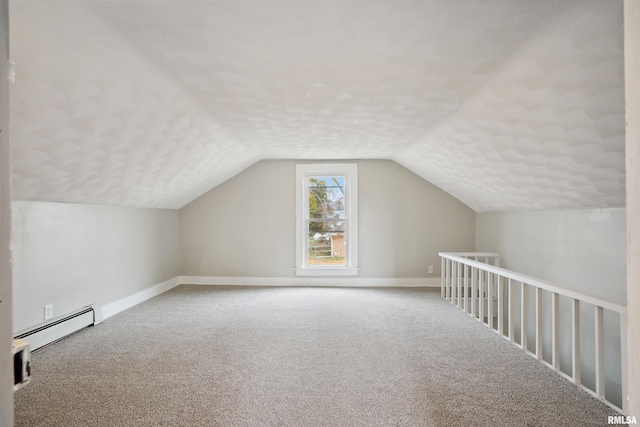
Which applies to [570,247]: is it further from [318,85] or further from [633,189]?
[633,189]

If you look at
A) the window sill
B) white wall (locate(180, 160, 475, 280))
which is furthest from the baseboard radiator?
the window sill

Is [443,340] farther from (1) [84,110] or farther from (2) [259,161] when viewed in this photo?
(2) [259,161]

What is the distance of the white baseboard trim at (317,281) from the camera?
6.04 meters

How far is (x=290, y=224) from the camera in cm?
615

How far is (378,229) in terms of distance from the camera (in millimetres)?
6109

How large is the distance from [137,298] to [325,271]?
2816 millimetres

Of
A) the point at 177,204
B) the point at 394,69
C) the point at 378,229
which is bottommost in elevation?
the point at 378,229

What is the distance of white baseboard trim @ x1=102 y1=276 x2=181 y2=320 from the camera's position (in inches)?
168

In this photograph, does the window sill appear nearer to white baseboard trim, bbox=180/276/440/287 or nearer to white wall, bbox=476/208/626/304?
white baseboard trim, bbox=180/276/440/287

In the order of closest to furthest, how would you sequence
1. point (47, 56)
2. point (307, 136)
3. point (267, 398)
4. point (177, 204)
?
1. point (47, 56)
2. point (267, 398)
3. point (307, 136)
4. point (177, 204)

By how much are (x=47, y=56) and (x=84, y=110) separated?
56 centimetres

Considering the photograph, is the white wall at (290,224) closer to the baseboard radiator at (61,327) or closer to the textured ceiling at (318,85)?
the textured ceiling at (318,85)

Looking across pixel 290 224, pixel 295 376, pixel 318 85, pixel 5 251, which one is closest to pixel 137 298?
pixel 290 224

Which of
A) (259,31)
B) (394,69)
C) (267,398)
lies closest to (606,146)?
(394,69)
